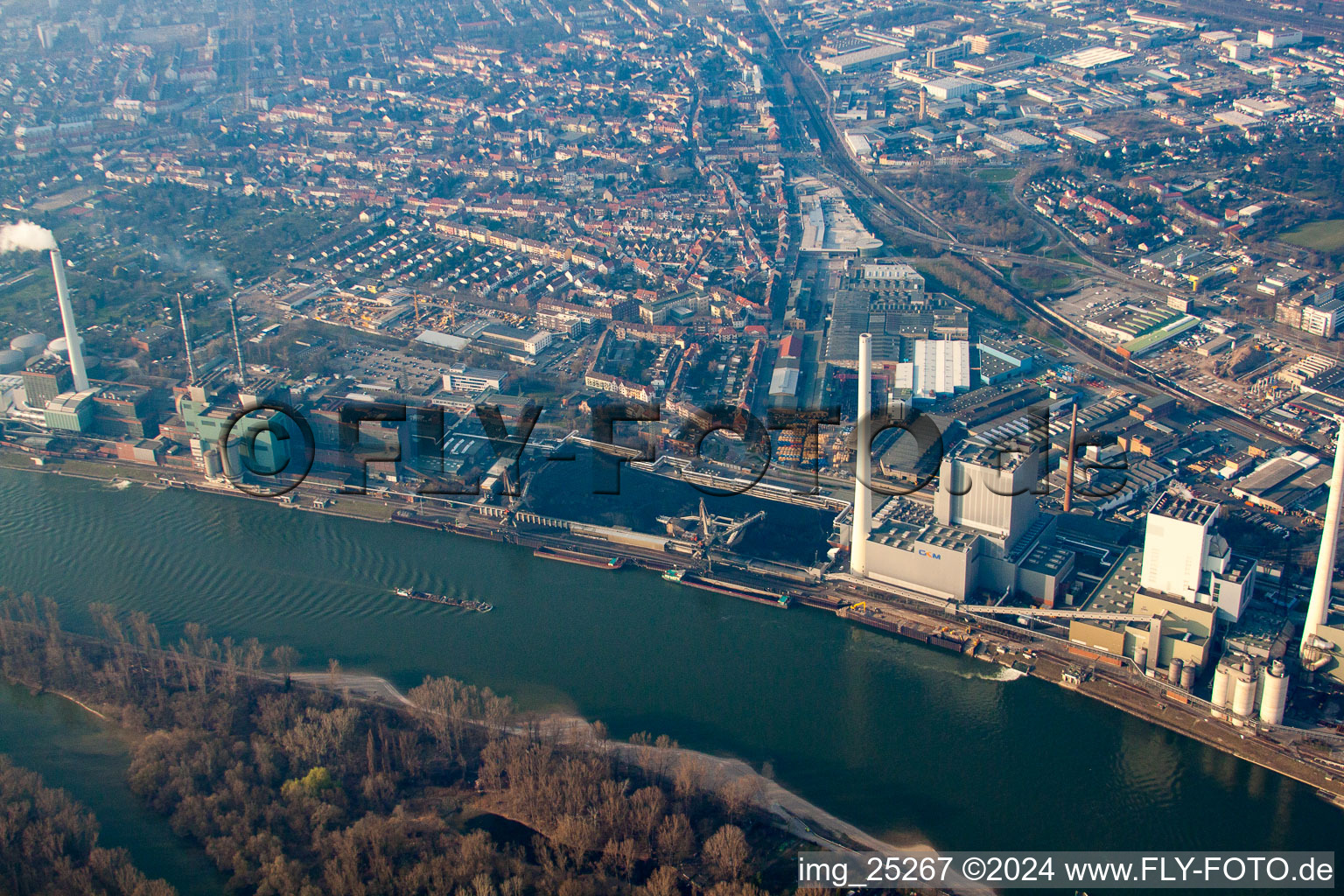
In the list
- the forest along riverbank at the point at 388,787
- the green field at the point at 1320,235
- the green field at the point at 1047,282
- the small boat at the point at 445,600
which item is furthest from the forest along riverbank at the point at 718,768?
the green field at the point at 1320,235

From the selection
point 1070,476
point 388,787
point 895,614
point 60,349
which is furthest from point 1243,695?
point 60,349

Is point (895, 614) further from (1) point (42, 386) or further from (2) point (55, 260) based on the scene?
(2) point (55, 260)

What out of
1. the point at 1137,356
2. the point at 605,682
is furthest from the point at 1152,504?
the point at 605,682

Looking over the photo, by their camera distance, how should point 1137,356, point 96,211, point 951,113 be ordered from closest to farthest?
point 1137,356
point 96,211
point 951,113

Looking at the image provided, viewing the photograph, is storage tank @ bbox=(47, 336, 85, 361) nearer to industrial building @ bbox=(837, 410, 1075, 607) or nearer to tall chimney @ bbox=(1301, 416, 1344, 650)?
industrial building @ bbox=(837, 410, 1075, 607)

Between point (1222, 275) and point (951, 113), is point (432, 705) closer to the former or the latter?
point (1222, 275)

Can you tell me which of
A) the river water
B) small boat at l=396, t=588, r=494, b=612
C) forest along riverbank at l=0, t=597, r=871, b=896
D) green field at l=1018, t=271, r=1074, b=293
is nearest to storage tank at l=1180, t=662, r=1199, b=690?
the river water
